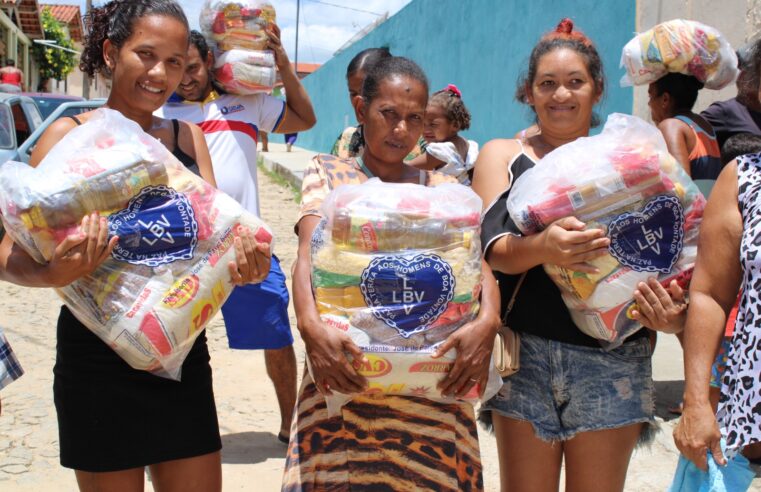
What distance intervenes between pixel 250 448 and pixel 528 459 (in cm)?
205

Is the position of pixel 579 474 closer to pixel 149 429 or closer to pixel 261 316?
pixel 149 429

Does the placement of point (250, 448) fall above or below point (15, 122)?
below

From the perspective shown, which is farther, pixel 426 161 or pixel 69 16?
pixel 69 16

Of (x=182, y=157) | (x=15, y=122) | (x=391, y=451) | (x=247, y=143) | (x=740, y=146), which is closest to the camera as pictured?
(x=391, y=451)

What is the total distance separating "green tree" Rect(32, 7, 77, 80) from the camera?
113 ft

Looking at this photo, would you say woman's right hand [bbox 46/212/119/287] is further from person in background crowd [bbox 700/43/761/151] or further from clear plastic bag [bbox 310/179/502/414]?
person in background crowd [bbox 700/43/761/151]

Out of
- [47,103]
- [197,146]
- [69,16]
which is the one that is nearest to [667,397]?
[197,146]

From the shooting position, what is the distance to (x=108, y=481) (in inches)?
87.1

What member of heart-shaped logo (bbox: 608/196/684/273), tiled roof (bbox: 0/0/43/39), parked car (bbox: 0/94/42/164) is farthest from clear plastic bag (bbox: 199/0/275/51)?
tiled roof (bbox: 0/0/43/39)

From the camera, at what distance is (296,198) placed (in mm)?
13523

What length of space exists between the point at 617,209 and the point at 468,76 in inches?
383

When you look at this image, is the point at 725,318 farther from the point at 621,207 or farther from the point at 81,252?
the point at 81,252

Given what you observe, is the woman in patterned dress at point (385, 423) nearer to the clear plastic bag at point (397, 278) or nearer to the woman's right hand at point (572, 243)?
the clear plastic bag at point (397, 278)

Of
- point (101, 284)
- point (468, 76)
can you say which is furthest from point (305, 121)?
point (468, 76)
